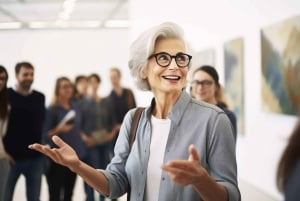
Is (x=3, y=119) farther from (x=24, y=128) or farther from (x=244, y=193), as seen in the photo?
(x=244, y=193)

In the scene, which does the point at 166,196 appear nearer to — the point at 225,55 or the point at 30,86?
the point at 30,86

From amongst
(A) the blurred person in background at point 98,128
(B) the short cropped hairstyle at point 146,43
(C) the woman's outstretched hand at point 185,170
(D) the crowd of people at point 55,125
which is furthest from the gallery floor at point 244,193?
(C) the woman's outstretched hand at point 185,170

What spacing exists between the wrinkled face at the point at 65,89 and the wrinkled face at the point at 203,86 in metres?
1.38

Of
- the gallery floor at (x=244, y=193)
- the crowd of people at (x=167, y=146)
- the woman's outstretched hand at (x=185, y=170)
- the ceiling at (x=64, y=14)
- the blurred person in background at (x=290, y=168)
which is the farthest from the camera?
the ceiling at (x=64, y=14)

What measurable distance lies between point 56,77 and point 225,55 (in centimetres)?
162

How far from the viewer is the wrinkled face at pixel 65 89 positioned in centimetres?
352

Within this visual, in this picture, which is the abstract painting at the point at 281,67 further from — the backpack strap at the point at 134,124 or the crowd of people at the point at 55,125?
the backpack strap at the point at 134,124

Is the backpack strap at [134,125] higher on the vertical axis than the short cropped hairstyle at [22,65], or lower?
lower

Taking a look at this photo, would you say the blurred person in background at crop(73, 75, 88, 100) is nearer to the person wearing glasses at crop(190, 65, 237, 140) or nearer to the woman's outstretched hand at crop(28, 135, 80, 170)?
the person wearing glasses at crop(190, 65, 237, 140)

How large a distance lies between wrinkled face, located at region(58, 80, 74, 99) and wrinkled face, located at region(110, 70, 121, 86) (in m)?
0.39

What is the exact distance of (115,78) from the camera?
3.73m

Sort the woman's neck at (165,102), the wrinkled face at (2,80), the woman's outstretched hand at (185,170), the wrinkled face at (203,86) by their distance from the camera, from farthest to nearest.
→ the wrinkled face at (2,80), the wrinkled face at (203,86), the woman's neck at (165,102), the woman's outstretched hand at (185,170)

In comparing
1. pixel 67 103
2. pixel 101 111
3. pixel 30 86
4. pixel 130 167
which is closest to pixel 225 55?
pixel 101 111

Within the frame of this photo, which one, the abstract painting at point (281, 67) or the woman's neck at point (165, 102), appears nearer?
the woman's neck at point (165, 102)
